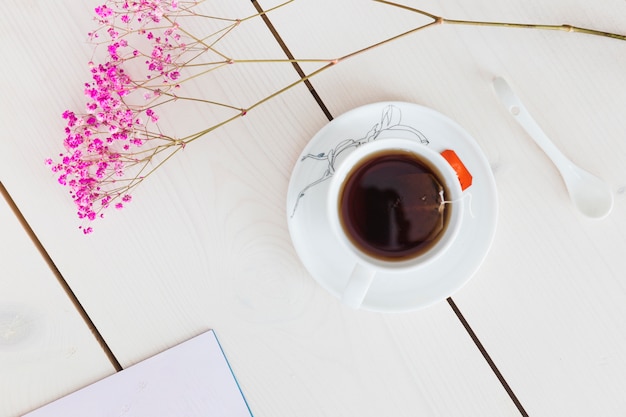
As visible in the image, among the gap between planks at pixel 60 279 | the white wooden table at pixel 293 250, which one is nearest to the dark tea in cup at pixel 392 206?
the white wooden table at pixel 293 250

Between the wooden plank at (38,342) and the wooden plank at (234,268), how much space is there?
0.03 m

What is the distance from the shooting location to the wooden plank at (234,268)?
0.86 meters

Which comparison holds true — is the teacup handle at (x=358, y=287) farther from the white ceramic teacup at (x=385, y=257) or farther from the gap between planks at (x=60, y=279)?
the gap between planks at (x=60, y=279)

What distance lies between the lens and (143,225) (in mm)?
880


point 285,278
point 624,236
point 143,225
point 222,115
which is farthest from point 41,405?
point 624,236

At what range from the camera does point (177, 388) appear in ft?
2.89

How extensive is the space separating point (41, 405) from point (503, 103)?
0.91 metres

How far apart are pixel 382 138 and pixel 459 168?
0.41 ft

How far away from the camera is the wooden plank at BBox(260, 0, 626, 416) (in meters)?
0.84

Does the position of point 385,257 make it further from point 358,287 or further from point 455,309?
point 455,309

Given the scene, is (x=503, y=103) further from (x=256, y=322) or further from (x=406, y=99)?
(x=256, y=322)

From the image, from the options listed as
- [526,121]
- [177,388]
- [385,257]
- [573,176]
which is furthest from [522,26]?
[177,388]

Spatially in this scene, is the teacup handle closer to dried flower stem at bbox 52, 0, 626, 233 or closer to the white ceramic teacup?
the white ceramic teacup

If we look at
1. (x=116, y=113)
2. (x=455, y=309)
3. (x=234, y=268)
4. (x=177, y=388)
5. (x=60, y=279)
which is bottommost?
(x=455, y=309)
